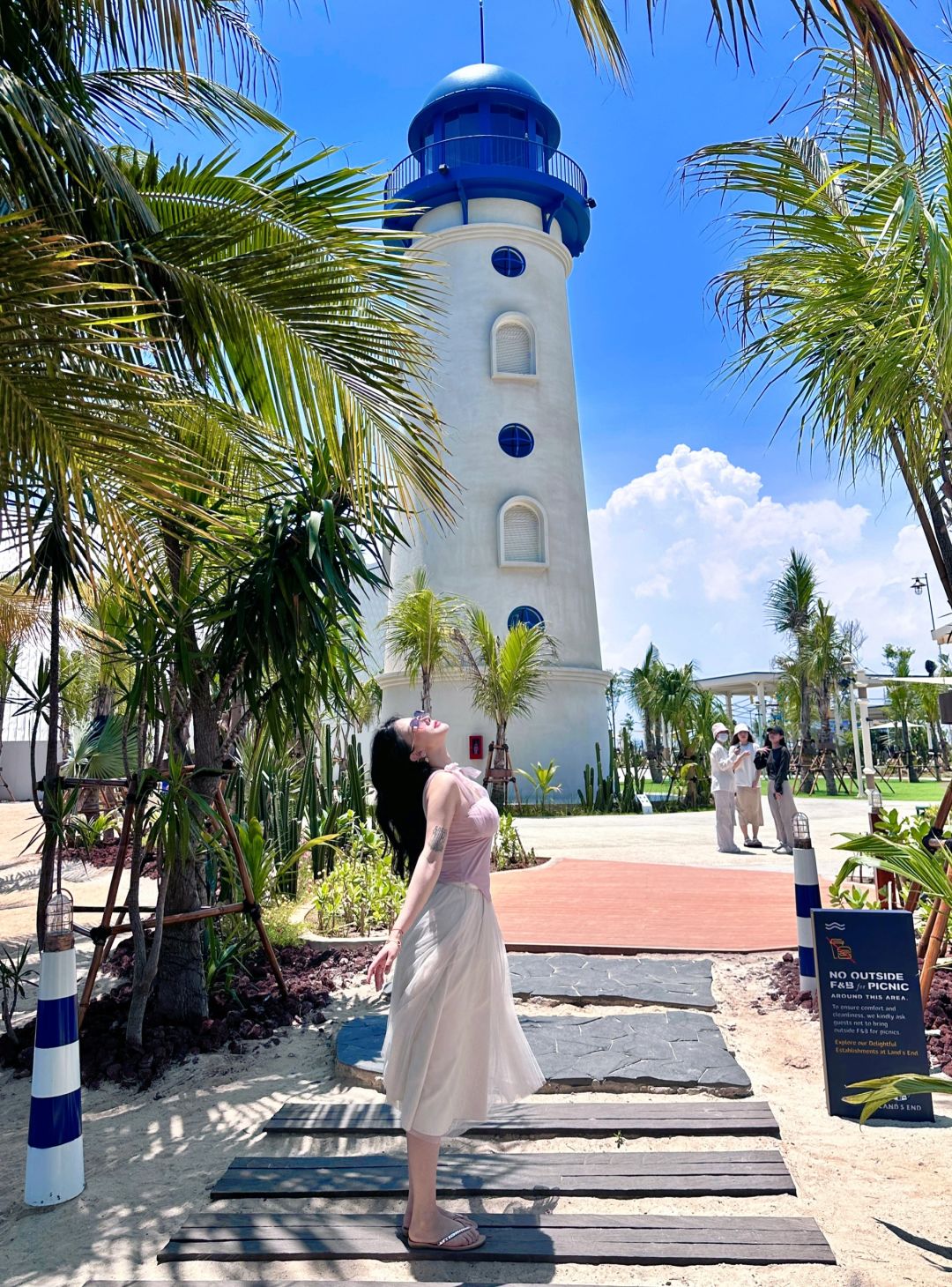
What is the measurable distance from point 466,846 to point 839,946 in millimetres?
A: 2234

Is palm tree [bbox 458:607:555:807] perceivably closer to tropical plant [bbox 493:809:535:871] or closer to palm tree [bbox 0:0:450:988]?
tropical plant [bbox 493:809:535:871]

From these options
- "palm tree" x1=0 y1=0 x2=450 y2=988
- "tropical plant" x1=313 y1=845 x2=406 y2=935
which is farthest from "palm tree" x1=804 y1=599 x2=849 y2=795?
"palm tree" x1=0 y1=0 x2=450 y2=988

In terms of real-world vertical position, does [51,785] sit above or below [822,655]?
below

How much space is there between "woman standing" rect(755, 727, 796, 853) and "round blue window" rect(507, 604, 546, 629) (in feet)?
38.5

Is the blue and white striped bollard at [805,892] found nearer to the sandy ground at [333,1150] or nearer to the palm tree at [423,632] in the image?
the sandy ground at [333,1150]

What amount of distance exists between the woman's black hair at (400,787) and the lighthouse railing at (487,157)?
25.0 metres

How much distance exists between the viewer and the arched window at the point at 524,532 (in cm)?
2440

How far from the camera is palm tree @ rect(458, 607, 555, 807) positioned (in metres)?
21.1

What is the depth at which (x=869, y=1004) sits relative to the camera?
169 inches

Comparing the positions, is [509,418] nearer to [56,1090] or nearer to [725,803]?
[725,803]

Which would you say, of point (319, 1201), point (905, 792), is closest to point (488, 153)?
point (905, 792)

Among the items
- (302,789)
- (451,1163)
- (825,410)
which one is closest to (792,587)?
(302,789)

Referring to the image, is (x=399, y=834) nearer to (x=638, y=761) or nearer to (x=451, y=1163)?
(x=451, y=1163)

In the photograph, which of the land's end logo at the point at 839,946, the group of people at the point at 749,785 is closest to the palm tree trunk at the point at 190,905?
the land's end logo at the point at 839,946
